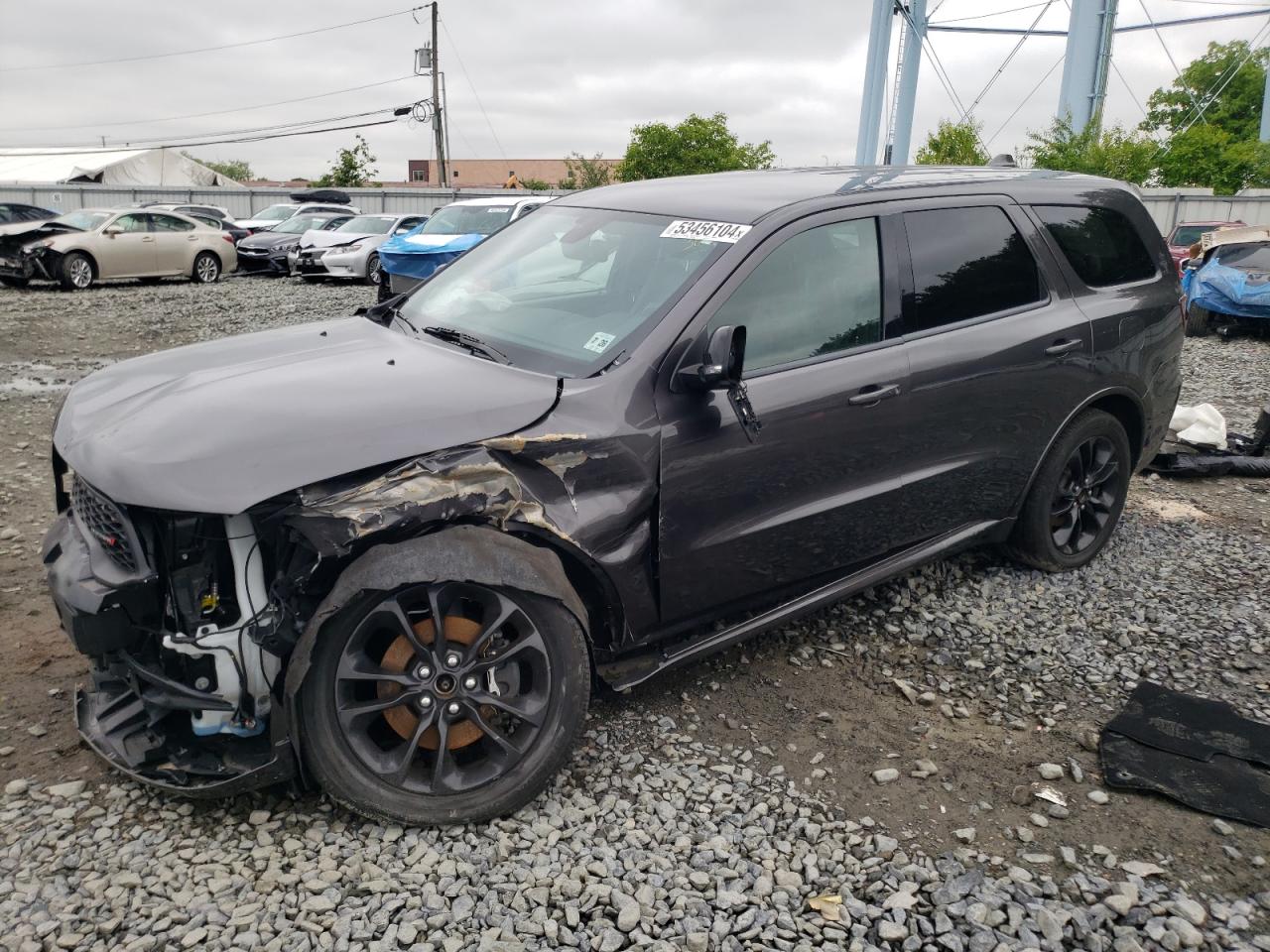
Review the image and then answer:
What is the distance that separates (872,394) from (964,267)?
0.85 metres

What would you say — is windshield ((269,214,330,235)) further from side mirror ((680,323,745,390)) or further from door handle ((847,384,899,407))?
side mirror ((680,323,745,390))

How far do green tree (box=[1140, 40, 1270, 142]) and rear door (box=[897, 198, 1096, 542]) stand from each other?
2422 inches

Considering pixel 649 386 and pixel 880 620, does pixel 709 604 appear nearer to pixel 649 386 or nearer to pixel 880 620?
pixel 649 386

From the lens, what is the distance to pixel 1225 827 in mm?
2992

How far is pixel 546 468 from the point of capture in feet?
9.57

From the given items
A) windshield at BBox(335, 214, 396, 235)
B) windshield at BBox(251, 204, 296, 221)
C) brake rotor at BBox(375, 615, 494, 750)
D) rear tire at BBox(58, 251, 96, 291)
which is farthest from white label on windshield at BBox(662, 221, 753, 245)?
windshield at BBox(251, 204, 296, 221)

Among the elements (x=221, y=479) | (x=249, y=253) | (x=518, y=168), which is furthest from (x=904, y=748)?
(x=518, y=168)

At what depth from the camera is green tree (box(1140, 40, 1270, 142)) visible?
56.7 m

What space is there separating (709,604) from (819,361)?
0.95 metres

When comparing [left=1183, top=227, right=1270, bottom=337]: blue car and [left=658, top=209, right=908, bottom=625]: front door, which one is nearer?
[left=658, top=209, right=908, bottom=625]: front door

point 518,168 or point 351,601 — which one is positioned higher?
point 518,168

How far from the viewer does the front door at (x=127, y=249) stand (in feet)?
56.9

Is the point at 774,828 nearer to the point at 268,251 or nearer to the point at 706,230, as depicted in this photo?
the point at 706,230

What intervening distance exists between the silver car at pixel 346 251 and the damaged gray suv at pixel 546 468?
15362 mm
